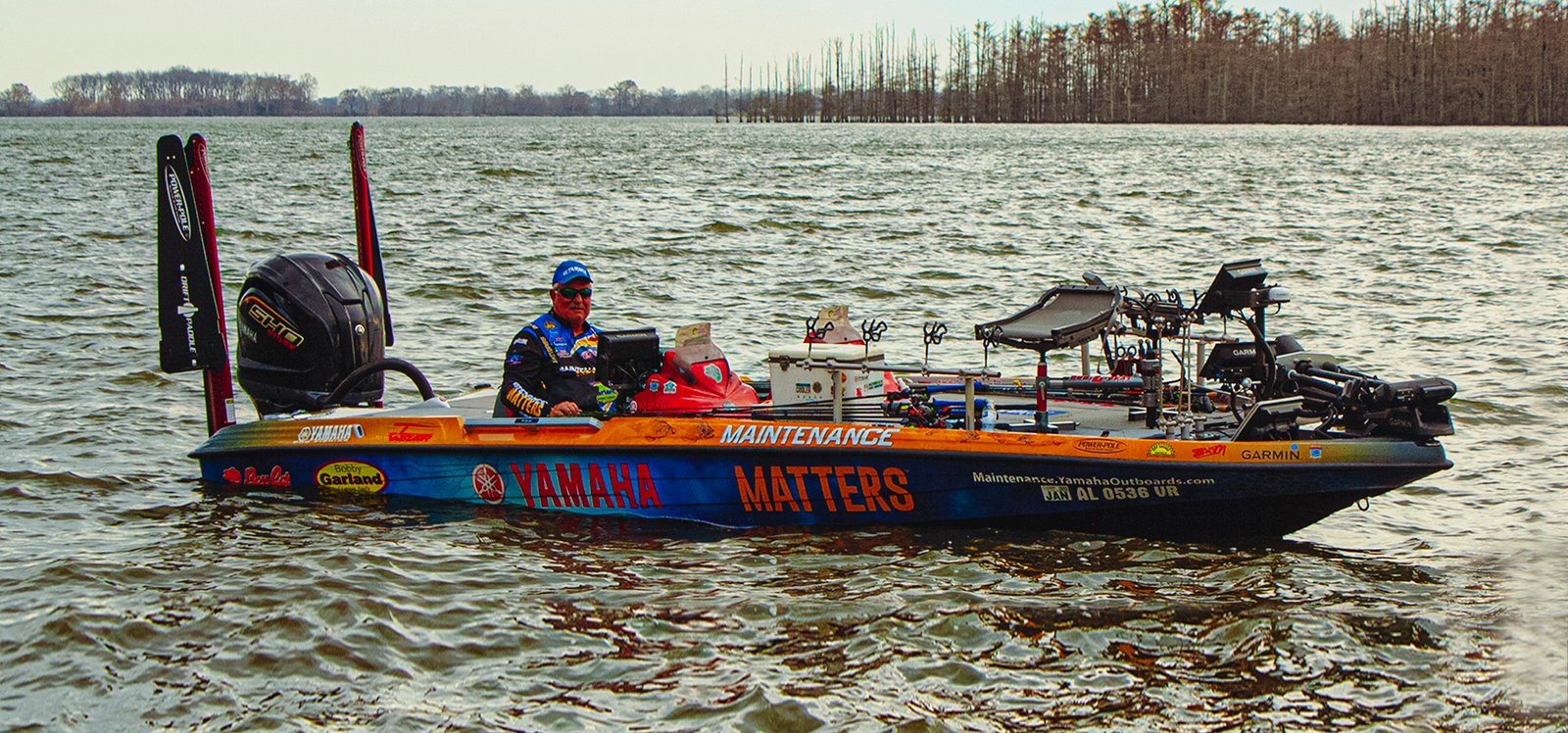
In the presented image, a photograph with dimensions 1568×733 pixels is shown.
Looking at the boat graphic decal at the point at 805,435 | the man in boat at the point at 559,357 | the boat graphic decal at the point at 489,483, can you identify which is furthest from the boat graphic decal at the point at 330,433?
the boat graphic decal at the point at 805,435

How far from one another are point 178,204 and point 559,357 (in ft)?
9.28

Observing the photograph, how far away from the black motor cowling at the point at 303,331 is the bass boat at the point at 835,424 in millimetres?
15

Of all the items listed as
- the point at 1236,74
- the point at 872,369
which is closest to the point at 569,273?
the point at 872,369

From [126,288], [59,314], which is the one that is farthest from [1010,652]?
[126,288]

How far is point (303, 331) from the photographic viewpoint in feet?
32.6

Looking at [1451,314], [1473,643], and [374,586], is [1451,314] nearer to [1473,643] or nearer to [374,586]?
[1473,643]

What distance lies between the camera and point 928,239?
28.9 metres

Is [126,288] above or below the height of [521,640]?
above

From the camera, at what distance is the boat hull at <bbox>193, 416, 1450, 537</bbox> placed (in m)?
7.90

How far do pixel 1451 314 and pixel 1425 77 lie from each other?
362 feet

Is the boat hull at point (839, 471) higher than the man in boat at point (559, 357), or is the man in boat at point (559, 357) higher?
the man in boat at point (559, 357)

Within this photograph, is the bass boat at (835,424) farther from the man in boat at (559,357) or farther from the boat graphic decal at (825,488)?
the man in boat at (559,357)

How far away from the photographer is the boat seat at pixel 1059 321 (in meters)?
8.74

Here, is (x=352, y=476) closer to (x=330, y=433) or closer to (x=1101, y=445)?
(x=330, y=433)
